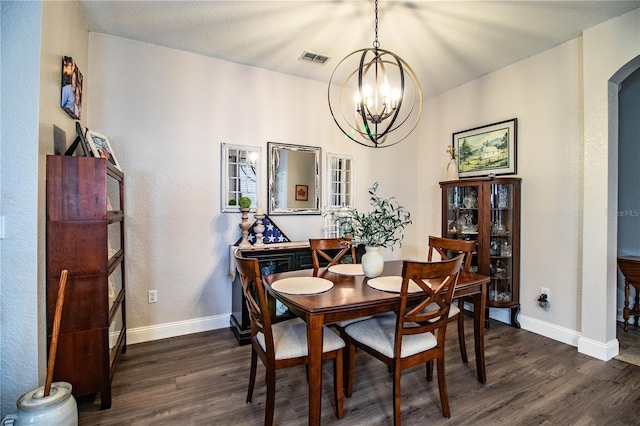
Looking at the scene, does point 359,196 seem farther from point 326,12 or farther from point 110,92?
point 110,92

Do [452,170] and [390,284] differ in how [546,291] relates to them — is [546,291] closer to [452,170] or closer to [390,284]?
[452,170]

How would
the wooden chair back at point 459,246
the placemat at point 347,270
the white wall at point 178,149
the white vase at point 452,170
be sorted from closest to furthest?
the placemat at point 347,270, the wooden chair back at point 459,246, the white wall at point 178,149, the white vase at point 452,170

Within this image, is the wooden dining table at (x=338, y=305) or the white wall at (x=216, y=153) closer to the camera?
the wooden dining table at (x=338, y=305)

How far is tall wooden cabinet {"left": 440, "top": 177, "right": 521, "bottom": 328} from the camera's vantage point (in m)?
3.26

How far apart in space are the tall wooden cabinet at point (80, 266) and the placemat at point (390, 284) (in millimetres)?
1672

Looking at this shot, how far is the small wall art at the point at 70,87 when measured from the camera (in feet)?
6.67

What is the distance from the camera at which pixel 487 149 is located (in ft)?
11.8

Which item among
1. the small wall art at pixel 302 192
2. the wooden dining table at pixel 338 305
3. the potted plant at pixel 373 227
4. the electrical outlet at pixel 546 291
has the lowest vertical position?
the electrical outlet at pixel 546 291

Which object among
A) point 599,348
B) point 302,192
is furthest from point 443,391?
point 302,192

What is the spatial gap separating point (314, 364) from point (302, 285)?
526 mm

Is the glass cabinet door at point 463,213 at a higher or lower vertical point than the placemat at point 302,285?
higher

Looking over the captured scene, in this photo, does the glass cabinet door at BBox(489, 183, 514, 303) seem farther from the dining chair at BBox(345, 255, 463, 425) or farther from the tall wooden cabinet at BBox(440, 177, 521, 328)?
the dining chair at BBox(345, 255, 463, 425)

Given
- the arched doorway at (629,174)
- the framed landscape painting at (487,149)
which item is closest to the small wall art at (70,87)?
the framed landscape painting at (487,149)

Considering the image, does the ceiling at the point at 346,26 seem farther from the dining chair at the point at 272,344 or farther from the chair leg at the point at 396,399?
the chair leg at the point at 396,399
